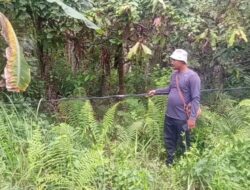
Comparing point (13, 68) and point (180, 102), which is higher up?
point (13, 68)

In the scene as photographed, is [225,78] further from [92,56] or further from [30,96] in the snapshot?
[30,96]

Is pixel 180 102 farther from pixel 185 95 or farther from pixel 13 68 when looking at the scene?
pixel 13 68

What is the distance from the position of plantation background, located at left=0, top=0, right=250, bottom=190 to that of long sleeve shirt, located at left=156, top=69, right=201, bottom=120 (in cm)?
48

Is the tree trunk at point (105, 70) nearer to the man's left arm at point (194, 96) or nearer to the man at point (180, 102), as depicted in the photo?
the man at point (180, 102)

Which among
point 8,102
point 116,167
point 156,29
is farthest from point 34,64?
point 116,167

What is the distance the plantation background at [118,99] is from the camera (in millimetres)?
4934

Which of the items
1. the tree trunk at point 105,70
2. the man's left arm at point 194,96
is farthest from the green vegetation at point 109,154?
the tree trunk at point 105,70

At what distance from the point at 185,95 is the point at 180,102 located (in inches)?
4.0

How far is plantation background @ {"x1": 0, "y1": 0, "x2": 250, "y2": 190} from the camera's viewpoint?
4.93 m

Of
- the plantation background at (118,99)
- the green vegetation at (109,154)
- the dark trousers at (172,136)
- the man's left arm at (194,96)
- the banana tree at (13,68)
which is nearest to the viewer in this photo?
the banana tree at (13,68)

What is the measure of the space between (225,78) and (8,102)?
3.97m

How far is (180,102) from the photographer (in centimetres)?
566

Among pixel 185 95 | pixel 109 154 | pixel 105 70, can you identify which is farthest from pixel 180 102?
pixel 105 70

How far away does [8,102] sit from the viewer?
6.37 m
